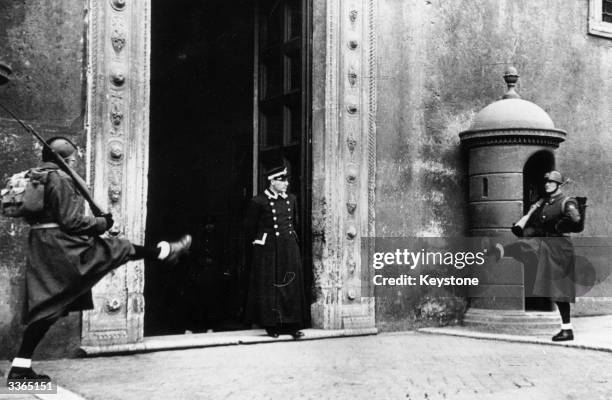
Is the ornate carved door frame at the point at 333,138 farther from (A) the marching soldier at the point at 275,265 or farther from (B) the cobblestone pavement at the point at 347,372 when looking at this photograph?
(B) the cobblestone pavement at the point at 347,372

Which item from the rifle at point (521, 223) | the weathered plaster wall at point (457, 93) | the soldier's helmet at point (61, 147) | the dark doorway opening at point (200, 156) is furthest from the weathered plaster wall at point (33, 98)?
the rifle at point (521, 223)

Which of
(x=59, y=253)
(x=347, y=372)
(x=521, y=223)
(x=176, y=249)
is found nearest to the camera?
(x=59, y=253)

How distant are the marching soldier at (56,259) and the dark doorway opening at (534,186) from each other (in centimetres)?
509

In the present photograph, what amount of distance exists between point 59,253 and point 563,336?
5209 mm

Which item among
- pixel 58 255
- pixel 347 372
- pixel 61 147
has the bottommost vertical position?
pixel 347 372

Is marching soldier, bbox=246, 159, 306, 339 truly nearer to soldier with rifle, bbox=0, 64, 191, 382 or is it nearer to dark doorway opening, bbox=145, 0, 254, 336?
dark doorway opening, bbox=145, 0, 254, 336

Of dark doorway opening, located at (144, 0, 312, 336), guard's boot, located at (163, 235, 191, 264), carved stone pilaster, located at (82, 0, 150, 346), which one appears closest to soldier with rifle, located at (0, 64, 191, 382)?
guard's boot, located at (163, 235, 191, 264)

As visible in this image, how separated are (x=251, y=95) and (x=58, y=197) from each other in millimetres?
4880

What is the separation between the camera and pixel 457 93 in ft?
32.0

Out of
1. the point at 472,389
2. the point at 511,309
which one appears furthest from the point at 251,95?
the point at 472,389

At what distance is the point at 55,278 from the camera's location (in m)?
5.58

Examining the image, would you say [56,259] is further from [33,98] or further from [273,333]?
[273,333]

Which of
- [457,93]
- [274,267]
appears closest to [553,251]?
[457,93]

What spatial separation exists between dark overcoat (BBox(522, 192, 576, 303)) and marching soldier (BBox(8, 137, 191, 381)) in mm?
4858
